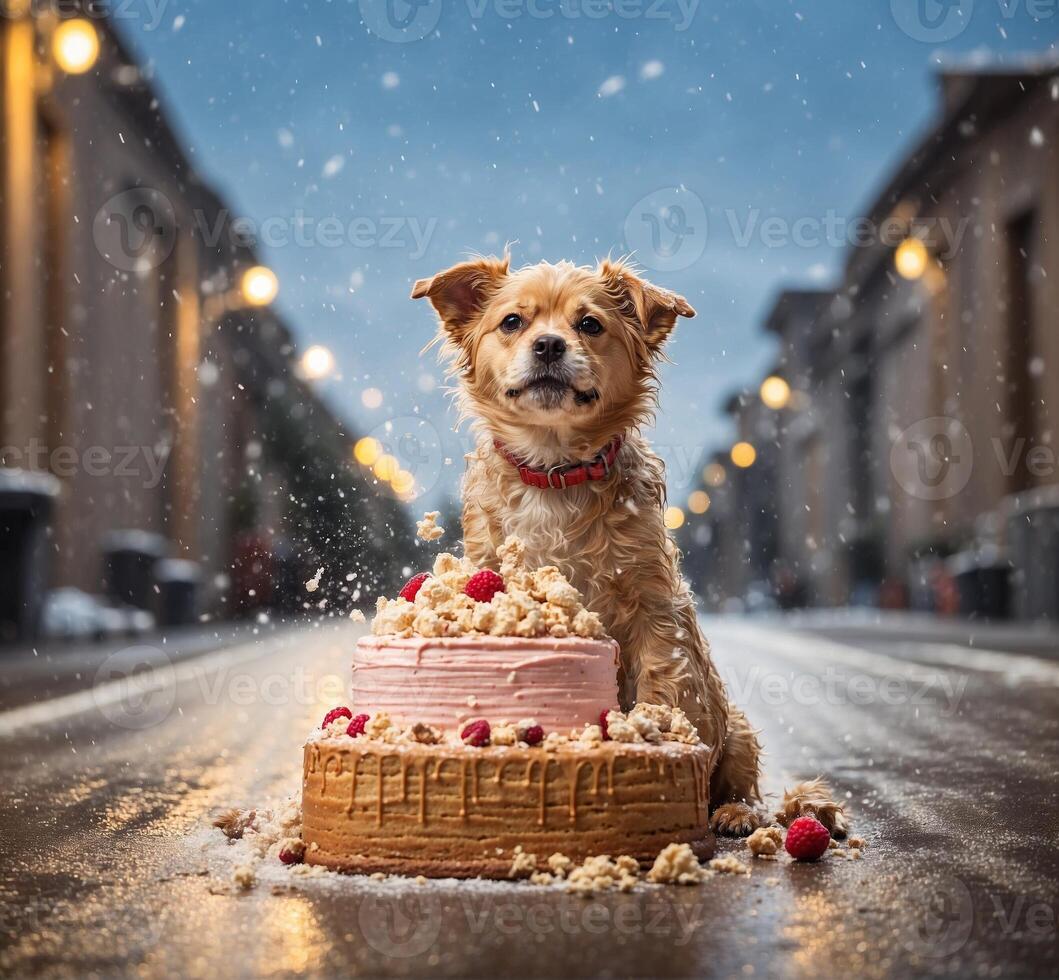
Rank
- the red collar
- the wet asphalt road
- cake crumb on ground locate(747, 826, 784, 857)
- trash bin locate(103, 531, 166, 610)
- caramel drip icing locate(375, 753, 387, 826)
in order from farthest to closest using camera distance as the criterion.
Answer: trash bin locate(103, 531, 166, 610), the red collar, cake crumb on ground locate(747, 826, 784, 857), caramel drip icing locate(375, 753, 387, 826), the wet asphalt road

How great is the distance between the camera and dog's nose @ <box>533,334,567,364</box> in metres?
4.84

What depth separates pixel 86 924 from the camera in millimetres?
3936

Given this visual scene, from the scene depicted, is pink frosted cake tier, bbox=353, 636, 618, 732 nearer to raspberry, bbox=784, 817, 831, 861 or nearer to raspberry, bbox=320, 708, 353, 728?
raspberry, bbox=320, 708, 353, 728

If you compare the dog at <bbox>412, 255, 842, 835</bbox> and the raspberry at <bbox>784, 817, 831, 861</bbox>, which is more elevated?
the dog at <bbox>412, 255, 842, 835</bbox>

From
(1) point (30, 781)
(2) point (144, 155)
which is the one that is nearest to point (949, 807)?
(1) point (30, 781)

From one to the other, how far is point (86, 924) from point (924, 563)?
40118 mm

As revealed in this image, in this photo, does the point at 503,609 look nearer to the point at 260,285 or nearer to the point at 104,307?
the point at 260,285

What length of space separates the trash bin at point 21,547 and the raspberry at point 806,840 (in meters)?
17.6

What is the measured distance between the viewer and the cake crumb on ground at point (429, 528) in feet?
17.1

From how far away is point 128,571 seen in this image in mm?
30031

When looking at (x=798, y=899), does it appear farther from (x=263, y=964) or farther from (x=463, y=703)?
(x=263, y=964)

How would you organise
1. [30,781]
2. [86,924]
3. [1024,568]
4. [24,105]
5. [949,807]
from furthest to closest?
[1024,568] < [24,105] < [30,781] < [949,807] < [86,924]

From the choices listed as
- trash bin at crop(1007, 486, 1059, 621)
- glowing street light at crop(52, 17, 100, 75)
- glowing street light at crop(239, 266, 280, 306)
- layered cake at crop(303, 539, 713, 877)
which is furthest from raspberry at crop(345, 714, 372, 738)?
trash bin at crop(1007, 486, 1059, 621)

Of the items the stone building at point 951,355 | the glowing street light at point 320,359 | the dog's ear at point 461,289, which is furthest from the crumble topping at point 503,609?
the stone building at point 951,355
